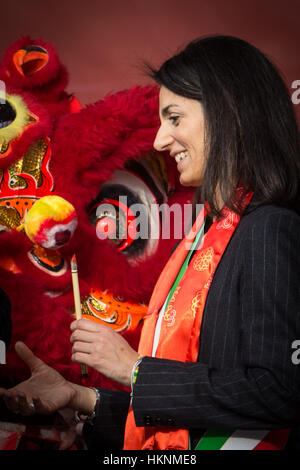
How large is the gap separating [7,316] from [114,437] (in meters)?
0.28

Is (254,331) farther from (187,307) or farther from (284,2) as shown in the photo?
(284,2)

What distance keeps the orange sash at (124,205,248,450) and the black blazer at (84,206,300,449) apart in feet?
0.06

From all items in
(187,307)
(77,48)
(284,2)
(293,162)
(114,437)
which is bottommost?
(114,437)

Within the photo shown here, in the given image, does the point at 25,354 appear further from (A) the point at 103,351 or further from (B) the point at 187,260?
(B) the point at 187,260

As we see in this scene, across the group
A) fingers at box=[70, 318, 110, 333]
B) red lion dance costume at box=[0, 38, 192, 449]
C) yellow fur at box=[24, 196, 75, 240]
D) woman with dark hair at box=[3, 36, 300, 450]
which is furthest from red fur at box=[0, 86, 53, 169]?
fingers at box=[70, 318, 110, 333]

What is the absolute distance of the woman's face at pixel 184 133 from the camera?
0.84 meters

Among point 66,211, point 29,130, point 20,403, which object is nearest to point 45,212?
point 66,211

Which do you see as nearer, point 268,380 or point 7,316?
point 268,380

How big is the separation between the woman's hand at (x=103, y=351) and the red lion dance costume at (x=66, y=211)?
0.78ft

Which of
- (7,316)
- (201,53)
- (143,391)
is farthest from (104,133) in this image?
(143,391)

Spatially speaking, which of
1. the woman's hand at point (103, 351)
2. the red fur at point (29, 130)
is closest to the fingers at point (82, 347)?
the woman's hand at point (103, 351)

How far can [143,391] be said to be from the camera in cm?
72

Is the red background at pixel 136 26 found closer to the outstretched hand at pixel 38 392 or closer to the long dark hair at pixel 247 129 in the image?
the long dark hair at pixel 247 129

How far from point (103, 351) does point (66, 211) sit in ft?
1.02
